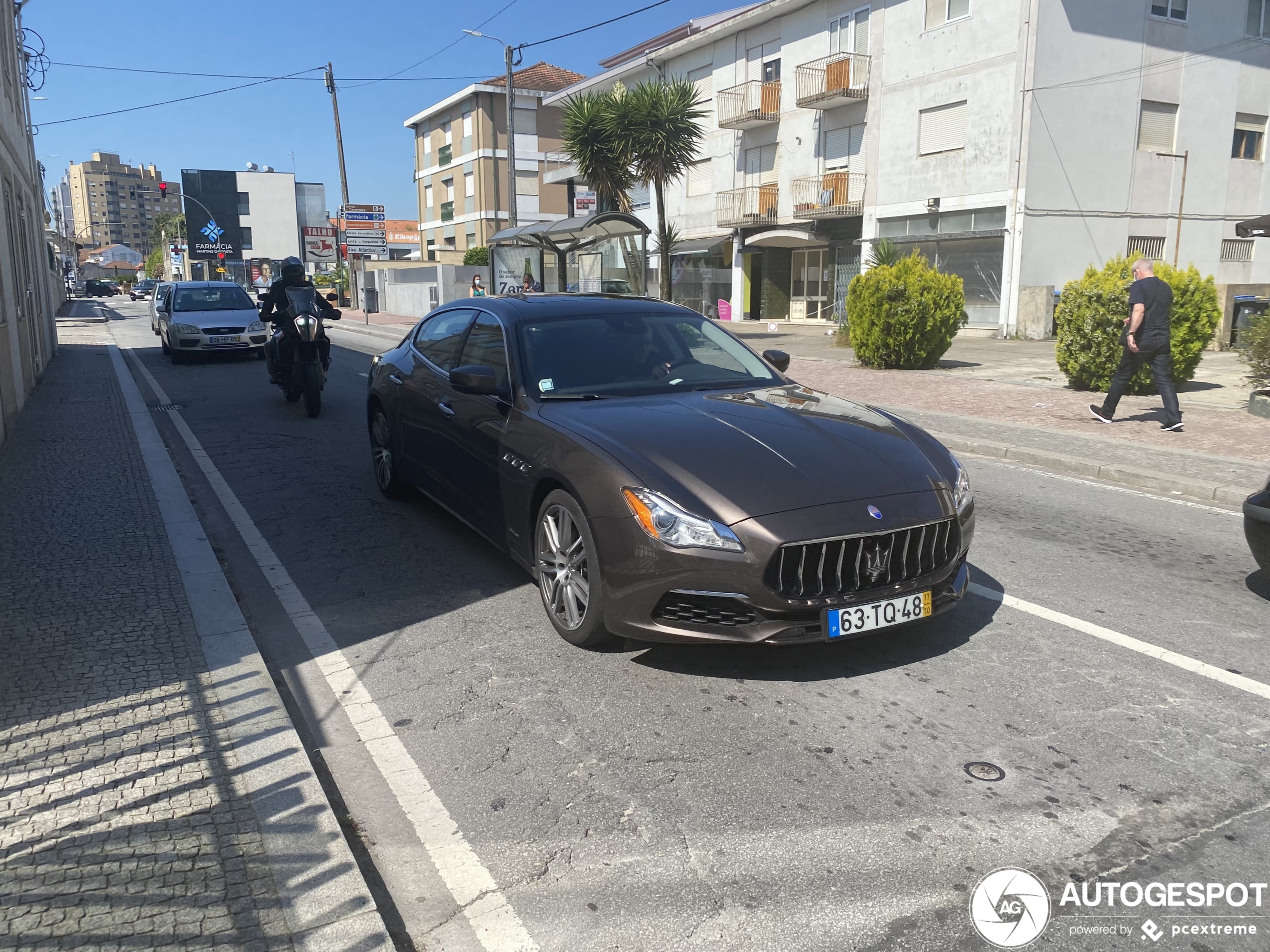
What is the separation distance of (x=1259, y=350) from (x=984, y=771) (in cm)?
1067

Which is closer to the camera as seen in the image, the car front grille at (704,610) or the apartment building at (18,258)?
the car front grille at (704,610)

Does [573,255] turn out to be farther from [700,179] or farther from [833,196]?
[833,196]

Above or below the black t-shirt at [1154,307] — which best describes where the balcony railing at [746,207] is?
above

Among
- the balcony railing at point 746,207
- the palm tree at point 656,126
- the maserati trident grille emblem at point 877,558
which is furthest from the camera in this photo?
the balcony railing at point 746,207

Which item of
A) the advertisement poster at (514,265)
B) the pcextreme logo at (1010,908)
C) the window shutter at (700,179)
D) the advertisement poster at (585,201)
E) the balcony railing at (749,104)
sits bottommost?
the pcextreme logo at (1010,908)

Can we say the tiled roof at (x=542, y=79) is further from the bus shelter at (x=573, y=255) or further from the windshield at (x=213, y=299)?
the windshield at (x=213, y=299)

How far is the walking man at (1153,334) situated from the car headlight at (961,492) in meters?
6.70

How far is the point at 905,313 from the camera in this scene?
52.5 ft

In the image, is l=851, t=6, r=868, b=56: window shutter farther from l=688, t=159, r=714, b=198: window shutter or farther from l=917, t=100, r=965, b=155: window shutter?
l=688, t=159, r=714, b=198: window shutter

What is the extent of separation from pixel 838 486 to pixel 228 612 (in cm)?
300

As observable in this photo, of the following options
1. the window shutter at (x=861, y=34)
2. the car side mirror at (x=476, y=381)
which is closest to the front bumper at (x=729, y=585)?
the car side mirror at (x=476, y=381)

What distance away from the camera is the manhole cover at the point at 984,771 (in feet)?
11.0

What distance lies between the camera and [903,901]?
8.89 ft

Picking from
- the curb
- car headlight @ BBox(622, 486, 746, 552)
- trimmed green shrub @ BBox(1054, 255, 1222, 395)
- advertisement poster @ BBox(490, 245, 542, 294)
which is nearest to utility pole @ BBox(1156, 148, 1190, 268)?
trimmed green shrub @ BBox(1054, 255, 1222, 395)
